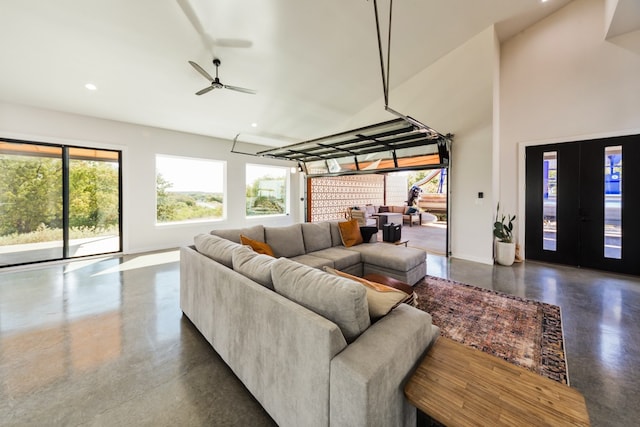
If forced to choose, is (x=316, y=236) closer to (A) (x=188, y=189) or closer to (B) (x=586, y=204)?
(A) (x=188, y=189)

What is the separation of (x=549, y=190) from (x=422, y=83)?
10.5 ft

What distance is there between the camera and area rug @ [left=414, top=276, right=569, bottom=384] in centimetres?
200

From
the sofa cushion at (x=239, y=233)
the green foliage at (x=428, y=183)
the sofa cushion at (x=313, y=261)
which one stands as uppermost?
the green foliage at (x=428, y=183)

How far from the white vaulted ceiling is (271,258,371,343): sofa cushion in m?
3.33

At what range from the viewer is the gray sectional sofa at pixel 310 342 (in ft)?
3.27

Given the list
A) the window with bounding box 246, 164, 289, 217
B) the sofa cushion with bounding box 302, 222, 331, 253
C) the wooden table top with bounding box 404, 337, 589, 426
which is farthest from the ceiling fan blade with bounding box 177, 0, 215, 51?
the window with bounding box 246, 164, 289, 217

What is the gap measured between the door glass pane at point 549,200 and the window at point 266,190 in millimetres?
6727

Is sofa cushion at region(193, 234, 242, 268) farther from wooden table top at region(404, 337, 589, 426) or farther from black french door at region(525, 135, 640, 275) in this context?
black french door at region(525, 135, 640, 275)

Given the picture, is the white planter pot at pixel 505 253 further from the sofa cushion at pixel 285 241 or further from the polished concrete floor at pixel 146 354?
the sofa cushion at pixel 285 241

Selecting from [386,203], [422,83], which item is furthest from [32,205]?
[386,203]

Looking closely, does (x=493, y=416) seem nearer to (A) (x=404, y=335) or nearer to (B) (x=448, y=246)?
(A) (x=404, y=335)

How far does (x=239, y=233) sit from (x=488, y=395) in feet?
9.28

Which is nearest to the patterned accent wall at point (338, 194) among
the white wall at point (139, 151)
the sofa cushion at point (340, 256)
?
the white wall at point (139, 151)

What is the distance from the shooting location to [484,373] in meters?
1.15
